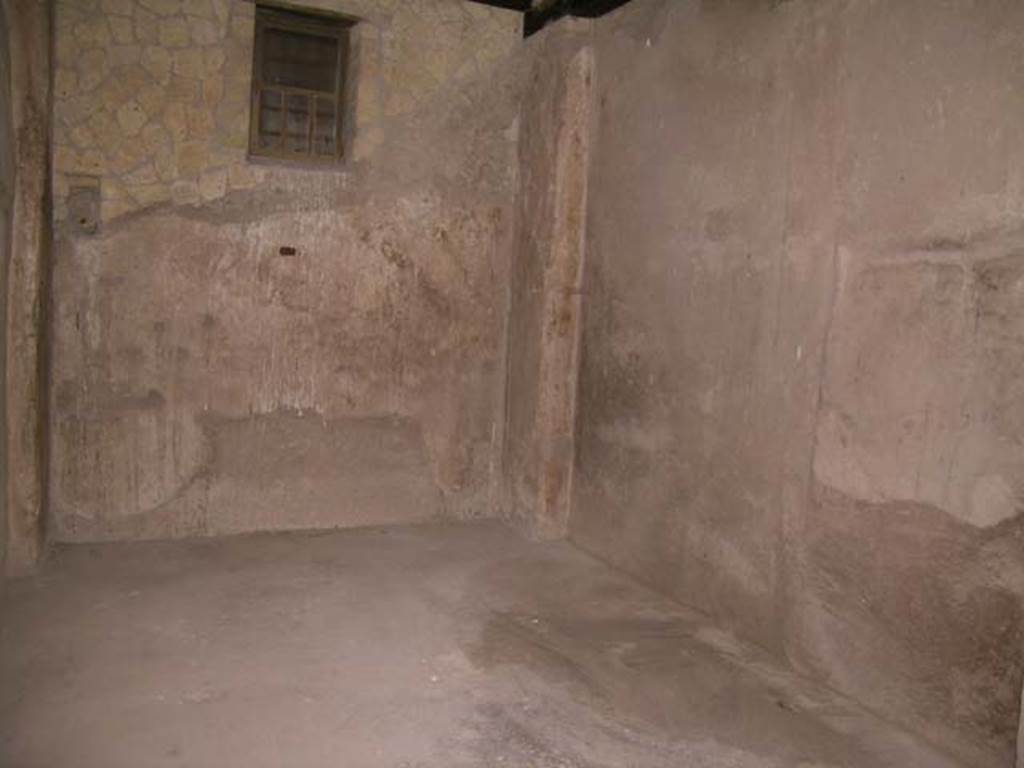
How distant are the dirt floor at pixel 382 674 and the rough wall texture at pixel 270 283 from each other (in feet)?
1.63

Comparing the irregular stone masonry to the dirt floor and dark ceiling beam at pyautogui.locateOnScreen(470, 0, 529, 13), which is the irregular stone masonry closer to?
dark ceiling beam at pyautogui.locateOnScreen(470, 0, 529, 13)

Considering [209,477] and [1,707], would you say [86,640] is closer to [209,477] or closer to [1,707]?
[1,707]

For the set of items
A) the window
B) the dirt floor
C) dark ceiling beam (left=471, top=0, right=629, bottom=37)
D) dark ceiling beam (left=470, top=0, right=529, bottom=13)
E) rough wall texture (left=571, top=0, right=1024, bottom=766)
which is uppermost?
A: dark ceiling beam (left=470, top=0, right=529, bottom=13)

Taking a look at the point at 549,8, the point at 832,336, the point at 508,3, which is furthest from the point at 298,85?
the point at 832,336

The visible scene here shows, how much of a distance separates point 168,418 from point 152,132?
1.35 meters

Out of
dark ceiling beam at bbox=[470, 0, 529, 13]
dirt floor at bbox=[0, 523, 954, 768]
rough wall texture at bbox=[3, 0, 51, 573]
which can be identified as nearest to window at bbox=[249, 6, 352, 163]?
dark ceiling beam at bbox=[470, 0, 529, 13]

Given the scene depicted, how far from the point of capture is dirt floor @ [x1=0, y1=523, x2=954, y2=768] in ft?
7.99

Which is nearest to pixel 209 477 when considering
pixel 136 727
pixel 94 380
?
pixel 94 380

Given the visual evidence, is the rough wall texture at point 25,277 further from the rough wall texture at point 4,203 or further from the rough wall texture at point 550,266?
the rough wall texture at point 550,266

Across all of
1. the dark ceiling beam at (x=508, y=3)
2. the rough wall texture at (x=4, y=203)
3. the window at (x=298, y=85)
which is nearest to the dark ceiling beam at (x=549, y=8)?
the dark ceiling beam at (x=508, y=3)

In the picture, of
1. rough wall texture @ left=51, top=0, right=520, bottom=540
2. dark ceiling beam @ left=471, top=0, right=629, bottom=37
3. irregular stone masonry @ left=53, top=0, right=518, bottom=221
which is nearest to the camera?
irregular stone masonry @ left=53, top=0, right=518, bottom=221

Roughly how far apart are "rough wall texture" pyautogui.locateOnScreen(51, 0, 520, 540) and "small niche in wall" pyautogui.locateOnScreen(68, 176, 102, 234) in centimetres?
4

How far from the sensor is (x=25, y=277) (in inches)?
140

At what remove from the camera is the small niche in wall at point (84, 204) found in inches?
155
